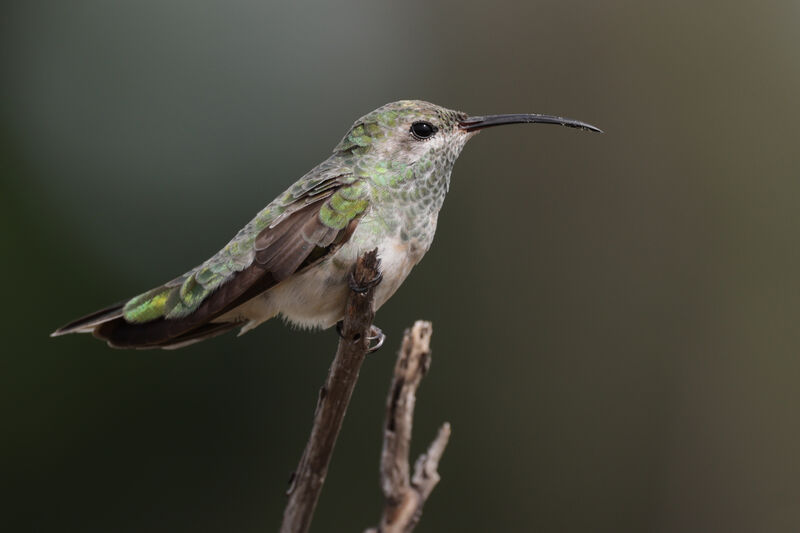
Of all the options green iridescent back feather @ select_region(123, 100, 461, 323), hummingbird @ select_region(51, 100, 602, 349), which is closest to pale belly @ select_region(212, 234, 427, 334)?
hummingbird @ select_region(51, 100, 602, 349)

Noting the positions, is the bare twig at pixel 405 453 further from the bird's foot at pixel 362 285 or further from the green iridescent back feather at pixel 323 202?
the green iridescent back feather at pixel 323 202

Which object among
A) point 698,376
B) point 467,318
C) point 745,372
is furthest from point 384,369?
point 745,372

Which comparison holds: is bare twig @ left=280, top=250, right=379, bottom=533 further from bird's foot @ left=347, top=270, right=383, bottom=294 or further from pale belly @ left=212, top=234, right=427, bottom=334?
pale belly @ left=212, top=234, right=427, bottom=334

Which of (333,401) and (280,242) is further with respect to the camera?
(280,242)

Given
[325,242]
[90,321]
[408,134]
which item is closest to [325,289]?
[325,242]

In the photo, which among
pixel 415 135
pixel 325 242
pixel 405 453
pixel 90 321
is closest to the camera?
pixel 405 453

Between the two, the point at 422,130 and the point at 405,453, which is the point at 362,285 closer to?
the point at 405,453
